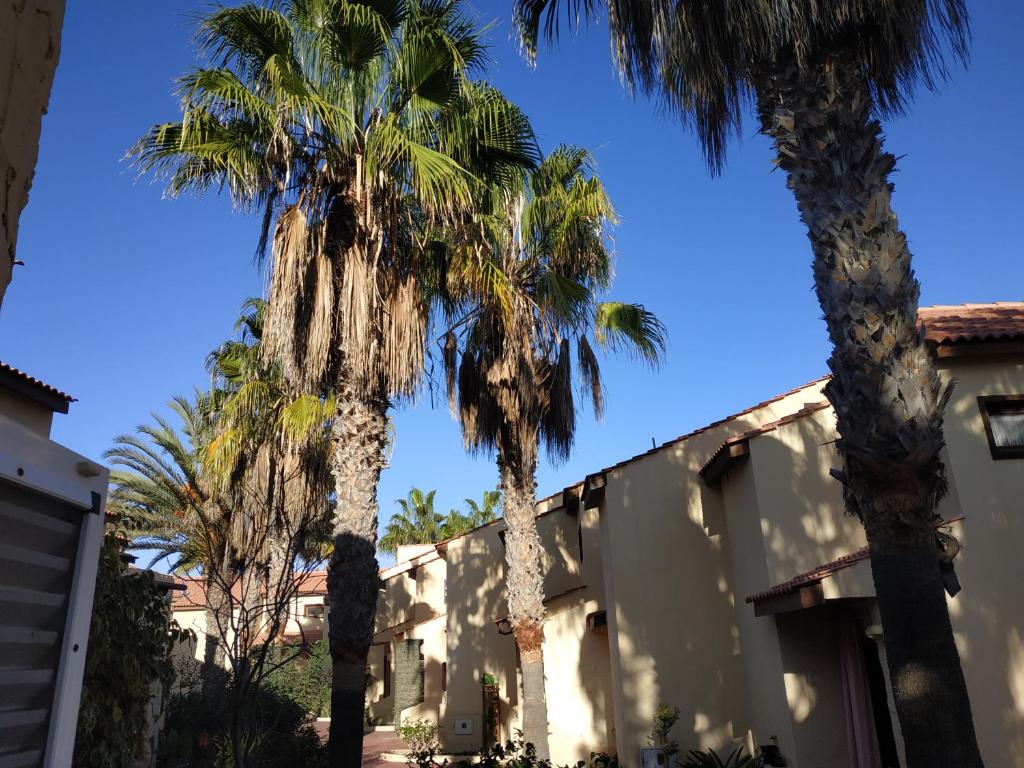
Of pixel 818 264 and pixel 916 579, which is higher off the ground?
pixel 818 264

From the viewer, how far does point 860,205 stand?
19.8ft

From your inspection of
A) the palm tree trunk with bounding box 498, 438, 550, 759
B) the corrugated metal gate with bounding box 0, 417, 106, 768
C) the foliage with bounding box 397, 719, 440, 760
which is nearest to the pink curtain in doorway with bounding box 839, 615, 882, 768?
the palm tree trunk with bounding box 498, 438, 550, 759

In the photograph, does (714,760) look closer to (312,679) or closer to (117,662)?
(117,662)

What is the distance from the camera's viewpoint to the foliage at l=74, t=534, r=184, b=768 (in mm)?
6879

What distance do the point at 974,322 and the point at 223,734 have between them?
1338 centimetres

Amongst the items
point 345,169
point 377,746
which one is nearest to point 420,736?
point 377,746

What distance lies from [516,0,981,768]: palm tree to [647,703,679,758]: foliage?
28.0 feet

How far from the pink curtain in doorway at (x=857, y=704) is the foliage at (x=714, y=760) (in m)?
1.95

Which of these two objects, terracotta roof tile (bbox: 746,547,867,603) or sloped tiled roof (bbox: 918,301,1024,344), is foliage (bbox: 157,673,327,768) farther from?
sloped tiled roof (bbox: 918,301,1024,344)

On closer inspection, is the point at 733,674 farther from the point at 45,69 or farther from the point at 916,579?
the point at 45,69

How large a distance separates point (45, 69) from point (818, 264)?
5.80 meters

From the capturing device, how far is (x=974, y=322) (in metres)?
11.6

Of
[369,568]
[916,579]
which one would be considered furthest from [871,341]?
[369,568]

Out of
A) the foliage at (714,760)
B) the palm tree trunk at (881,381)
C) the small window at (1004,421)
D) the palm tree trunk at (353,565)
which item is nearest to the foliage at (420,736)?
the foliage at (714,760)
